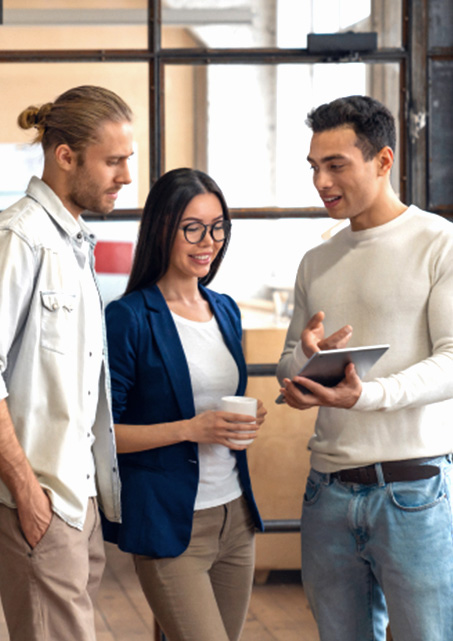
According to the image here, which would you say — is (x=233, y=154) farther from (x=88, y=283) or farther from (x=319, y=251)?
(x=88, y=283)

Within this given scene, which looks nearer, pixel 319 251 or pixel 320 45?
pixel 319 251

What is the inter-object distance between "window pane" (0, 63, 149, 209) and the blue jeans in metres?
1.14

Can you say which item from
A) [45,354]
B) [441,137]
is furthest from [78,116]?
[441,137]

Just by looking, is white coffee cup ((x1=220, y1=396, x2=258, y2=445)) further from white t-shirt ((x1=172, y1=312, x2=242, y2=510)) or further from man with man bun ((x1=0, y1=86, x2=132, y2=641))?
man with man bun ((x1=0, y1=86, x2=132, y2=641))

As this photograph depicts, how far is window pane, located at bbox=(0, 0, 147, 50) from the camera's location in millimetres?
2291

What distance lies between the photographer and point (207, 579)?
5.69 ft

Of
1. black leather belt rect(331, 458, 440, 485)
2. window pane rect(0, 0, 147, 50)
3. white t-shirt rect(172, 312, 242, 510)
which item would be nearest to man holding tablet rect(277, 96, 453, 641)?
black leather belt rect(331, 458, 440, 485)

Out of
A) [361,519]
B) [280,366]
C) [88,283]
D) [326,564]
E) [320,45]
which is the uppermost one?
[320,45]

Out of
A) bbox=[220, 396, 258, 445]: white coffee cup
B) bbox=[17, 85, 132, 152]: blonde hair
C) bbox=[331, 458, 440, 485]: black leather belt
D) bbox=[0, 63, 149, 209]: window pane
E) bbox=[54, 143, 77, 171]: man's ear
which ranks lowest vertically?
bbox=[331, 458, 440, 485]: black leather belt

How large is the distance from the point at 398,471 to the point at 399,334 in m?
0.28

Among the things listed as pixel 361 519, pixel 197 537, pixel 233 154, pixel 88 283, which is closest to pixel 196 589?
pixel 197 537

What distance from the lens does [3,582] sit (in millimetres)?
1479

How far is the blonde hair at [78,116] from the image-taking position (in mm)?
1562

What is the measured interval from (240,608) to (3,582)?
1.93ft
